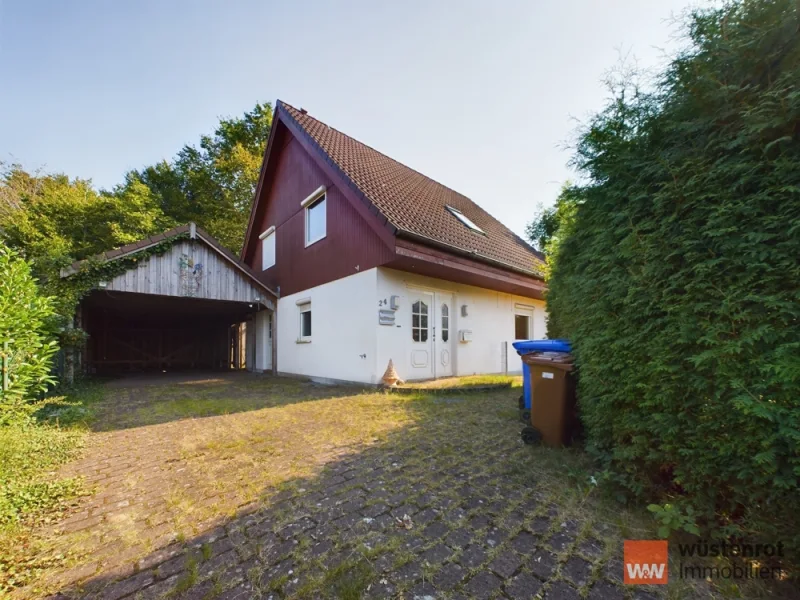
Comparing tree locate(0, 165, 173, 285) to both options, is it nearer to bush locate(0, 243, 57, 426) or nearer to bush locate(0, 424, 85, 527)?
bush locate(0, 424, 85, 527)

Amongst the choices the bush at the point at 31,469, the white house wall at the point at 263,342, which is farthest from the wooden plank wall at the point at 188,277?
the bush at the point at 31,469

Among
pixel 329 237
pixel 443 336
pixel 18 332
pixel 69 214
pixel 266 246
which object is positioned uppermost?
pixel 69 214

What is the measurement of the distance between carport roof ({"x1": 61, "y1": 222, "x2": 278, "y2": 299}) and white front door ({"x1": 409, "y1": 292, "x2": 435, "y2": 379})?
18.7 feet

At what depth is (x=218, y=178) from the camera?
2202 centimetres

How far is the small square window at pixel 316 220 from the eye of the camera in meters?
9.55

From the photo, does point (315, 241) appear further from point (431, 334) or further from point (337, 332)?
point (431, 334)

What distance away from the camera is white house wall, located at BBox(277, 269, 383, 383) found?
7730 mm

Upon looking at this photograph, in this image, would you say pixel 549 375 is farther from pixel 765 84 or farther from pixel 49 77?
pixel 49 77

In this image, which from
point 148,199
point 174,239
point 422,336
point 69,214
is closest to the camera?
point 422,336

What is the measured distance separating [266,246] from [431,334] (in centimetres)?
807

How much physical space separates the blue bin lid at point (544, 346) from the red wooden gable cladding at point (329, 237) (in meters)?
3.47

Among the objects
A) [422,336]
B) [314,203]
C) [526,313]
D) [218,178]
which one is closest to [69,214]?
[218,178]

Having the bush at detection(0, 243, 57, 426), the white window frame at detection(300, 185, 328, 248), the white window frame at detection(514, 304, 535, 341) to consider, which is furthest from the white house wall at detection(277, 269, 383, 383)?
the white window frame at detection(514, 304, 535, 341)

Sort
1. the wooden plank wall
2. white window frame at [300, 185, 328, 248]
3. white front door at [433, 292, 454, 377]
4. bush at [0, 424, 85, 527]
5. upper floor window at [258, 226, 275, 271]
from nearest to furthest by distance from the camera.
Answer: bush at [0, 424, 85, 527], white front door at [433, 292, 454, 377], the wooden plank wall, white window frame at [300, 185, 328, 248], upper floor window at [258, 226, 275, 271]
